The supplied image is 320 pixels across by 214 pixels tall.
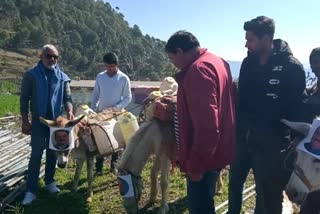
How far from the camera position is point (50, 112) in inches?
226

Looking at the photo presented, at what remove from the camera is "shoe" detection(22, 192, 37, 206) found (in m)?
5.66

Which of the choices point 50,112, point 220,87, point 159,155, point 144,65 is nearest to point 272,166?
point 220,87

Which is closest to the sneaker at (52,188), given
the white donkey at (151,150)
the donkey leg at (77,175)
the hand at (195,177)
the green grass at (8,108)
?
the donkey leg at (77,175)

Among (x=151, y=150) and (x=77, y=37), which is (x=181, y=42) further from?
(x=77, y=37)

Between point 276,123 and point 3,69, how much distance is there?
47.8 meters

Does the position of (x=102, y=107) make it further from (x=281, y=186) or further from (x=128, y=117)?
(x=281, y=186)

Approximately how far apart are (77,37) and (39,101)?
6529 cm

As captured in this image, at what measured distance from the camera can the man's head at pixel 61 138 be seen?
535 centimetres

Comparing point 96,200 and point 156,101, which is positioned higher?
point 156,101

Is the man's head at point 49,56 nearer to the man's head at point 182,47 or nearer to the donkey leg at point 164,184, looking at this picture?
the donkey leg at point 164,184

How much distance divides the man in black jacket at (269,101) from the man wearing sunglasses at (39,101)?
111 inches

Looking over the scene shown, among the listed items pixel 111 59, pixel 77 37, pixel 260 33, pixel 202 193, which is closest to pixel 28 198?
pixel 111 59

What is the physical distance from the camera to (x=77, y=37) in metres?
68.8

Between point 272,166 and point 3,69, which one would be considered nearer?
point 272,166
